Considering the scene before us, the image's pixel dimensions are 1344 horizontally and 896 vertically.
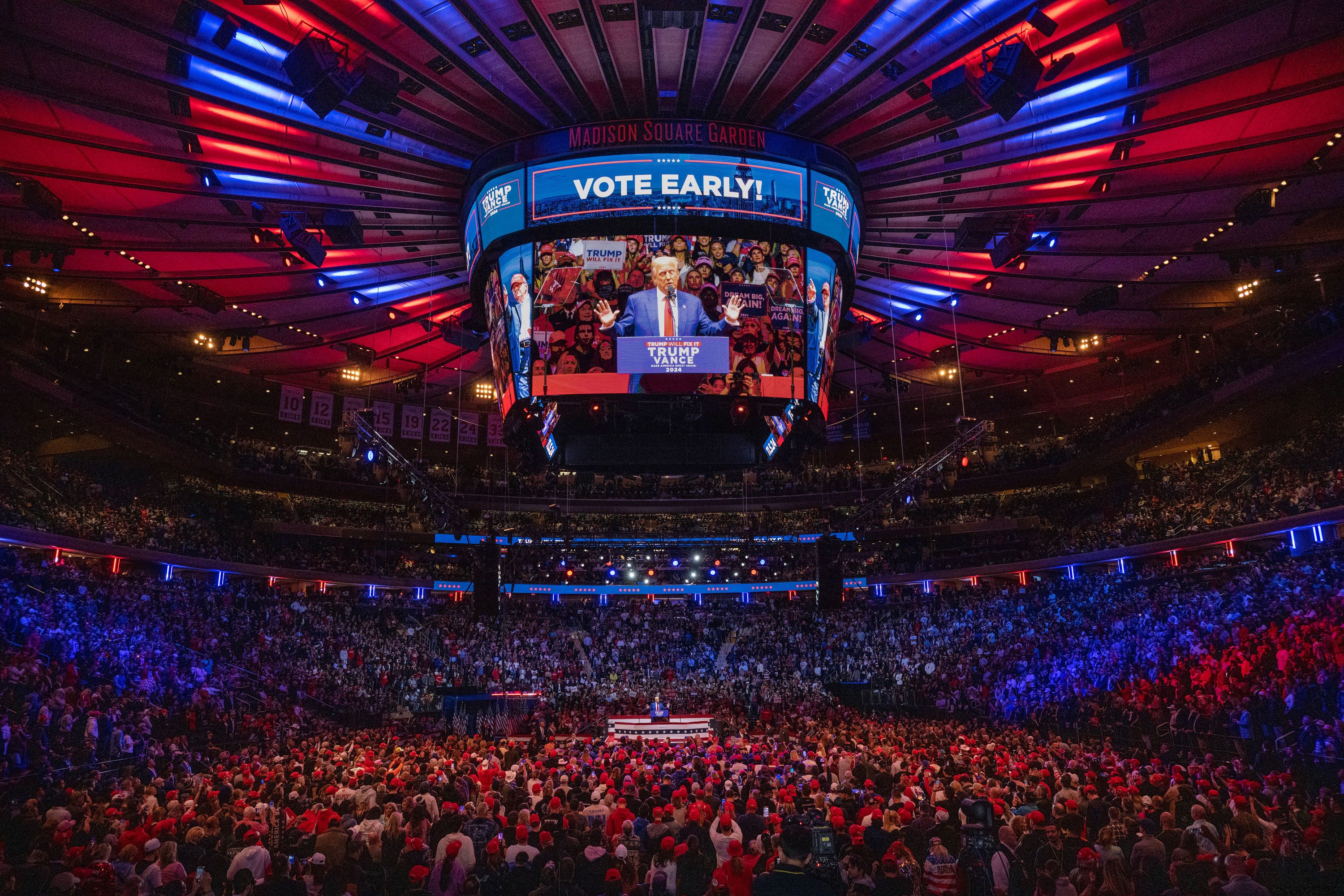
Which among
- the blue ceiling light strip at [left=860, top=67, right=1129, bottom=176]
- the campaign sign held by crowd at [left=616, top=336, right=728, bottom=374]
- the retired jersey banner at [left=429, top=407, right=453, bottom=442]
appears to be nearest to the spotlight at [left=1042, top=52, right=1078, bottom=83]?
the blue ceiling light strip at [left=860, top=67, right=1129, bottom=176]

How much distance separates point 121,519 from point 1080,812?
3645 cm

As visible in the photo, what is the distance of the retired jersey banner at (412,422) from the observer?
38.8 metres

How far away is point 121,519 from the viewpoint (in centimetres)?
3425

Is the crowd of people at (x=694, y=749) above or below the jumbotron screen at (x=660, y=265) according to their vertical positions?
below

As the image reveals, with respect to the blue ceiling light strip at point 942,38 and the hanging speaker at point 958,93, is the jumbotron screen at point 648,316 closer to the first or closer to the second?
the blue ceiling light strip at point 942,38

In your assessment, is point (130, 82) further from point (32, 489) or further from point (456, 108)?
point (32, 489)

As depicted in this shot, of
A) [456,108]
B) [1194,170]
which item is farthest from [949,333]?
[456,108]

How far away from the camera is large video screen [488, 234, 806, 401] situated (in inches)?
736

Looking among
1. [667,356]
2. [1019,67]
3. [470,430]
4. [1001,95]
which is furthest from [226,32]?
[470,430]

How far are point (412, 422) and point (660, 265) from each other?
23783 mm

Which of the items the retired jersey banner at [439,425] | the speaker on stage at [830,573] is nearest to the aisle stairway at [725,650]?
the speaker on stage at [830,573]

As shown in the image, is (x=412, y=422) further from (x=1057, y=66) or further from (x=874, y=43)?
(x=1057, y=66)

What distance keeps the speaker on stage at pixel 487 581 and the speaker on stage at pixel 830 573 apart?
10018mm

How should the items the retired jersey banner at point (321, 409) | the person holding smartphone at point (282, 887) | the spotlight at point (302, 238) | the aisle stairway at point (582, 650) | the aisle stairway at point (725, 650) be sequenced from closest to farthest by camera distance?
the person holding smartphone at point (282, 887), the spotlight at point (302, 238), the retired jersey banner at point (321, 409), the aisle stairway at point (582, 650), the aisle stairway at point (725, 650)
